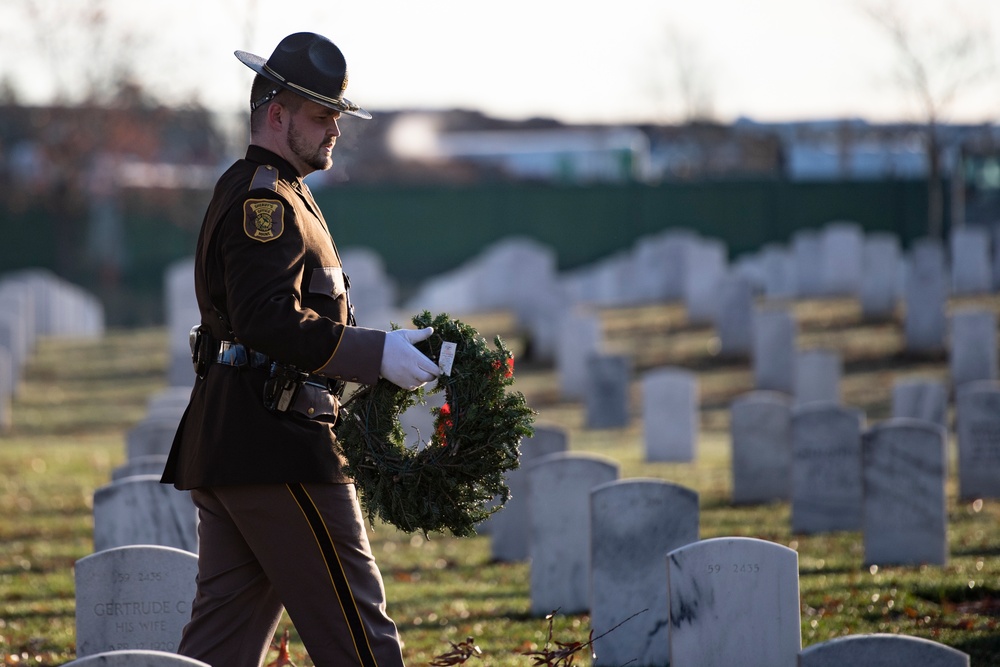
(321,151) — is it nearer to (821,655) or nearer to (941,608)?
(821,655)

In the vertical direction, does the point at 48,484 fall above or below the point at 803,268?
below

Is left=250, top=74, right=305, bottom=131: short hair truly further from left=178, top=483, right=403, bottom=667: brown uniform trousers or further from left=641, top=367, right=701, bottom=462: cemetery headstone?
left=641, top=367, right=701, bottom=462: cemetery headstone

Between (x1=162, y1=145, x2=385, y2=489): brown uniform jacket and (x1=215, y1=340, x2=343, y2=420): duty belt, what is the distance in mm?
21

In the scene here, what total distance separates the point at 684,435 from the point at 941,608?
6460 mm

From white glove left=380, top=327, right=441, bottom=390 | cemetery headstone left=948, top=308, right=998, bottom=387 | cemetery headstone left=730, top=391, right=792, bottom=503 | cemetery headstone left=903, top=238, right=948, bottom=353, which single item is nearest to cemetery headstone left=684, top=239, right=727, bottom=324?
cemetery headstone left=903, top=238, right=948, bottom=353

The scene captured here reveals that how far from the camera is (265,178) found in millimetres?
3793

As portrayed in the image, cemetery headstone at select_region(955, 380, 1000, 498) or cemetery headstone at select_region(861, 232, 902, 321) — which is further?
cemetery headstone at select_region(861, 232, 902, 321)

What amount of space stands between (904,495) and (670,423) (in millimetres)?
5122

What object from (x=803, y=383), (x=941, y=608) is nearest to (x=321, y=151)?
(x=941, y=608)

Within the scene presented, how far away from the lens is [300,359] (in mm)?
3611

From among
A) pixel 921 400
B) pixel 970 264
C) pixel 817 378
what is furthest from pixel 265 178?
pixel 970 264

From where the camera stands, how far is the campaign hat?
3818mm

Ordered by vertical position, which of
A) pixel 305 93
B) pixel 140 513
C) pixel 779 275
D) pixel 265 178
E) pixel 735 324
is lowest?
pixel 140 513

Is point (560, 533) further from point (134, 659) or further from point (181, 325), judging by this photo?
point (181, 325)
